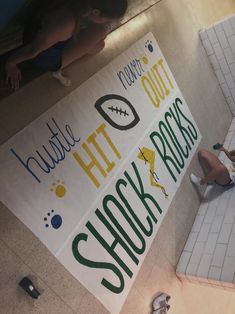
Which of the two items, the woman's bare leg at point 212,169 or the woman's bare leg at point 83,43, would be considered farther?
the woman's bare leg at point 212,169

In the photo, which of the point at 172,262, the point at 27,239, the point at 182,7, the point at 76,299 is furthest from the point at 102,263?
the point at 182,7

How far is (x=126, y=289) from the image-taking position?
278cm

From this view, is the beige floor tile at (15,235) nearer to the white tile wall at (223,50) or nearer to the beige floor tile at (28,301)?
the beige floor tile at (28,301)

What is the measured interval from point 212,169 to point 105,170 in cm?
172

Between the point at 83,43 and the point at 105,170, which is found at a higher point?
the point at 83,43

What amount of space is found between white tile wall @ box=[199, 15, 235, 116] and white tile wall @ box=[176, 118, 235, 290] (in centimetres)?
171

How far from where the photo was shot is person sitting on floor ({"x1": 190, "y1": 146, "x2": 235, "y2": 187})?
3.92 meters

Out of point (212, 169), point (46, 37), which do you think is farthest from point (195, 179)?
point (46, 37)

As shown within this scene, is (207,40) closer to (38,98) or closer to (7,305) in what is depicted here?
(38,98)

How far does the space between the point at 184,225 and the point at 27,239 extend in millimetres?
2051

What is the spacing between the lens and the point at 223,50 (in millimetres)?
4668

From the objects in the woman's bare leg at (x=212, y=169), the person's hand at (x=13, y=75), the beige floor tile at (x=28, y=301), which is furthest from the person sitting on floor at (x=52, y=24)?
the woman's bare leg at (x=212, y=169)

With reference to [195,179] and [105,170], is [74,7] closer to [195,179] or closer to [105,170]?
[105,170]

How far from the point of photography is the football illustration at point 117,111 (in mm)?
2973
